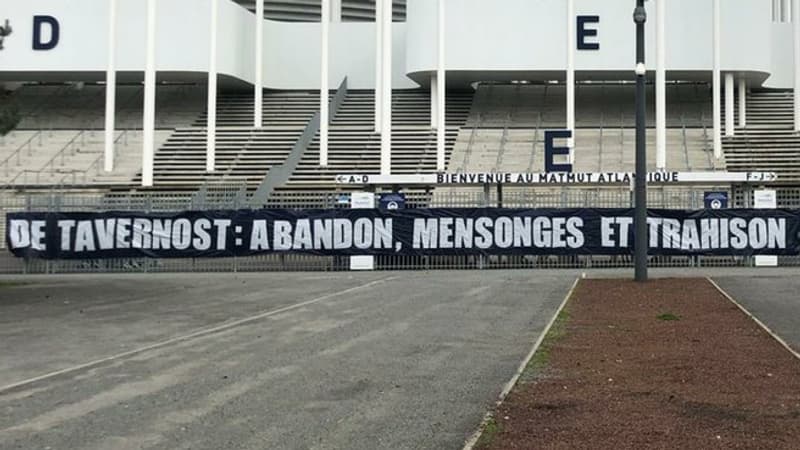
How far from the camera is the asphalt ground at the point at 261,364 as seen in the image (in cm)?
640

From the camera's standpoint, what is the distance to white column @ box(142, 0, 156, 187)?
34875mm

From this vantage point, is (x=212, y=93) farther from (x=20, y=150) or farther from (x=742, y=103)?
(x=742, y=103)

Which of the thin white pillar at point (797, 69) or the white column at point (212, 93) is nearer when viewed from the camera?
the white column at point (212, 93)

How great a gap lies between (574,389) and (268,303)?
935 centimetres

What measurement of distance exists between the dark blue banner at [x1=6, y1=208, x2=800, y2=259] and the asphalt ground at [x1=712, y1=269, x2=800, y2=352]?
2426 millimetres

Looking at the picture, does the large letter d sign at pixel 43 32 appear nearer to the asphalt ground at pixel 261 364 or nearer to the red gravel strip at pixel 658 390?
the asphalt ground at pixel 261 364

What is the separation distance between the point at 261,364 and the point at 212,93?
29886 mm

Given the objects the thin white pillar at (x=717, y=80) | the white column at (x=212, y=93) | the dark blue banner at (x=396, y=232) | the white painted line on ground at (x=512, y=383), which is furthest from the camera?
the white column at (x=212, y=93)

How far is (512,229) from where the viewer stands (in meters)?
23.8

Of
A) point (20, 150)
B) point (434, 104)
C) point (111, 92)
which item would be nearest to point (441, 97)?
→ point (434, 104)

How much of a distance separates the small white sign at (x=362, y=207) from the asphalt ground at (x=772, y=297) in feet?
31.8

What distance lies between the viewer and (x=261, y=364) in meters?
9.36

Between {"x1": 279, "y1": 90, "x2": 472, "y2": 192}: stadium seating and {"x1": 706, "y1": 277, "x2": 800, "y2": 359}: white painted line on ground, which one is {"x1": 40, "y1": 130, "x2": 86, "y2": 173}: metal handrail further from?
{"x1": 706, "y1": 277, "x2": 800, "y2": 359}: white painted line on ground

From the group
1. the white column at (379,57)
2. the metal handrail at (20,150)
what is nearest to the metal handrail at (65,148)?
the metal handrail at (20,150)
